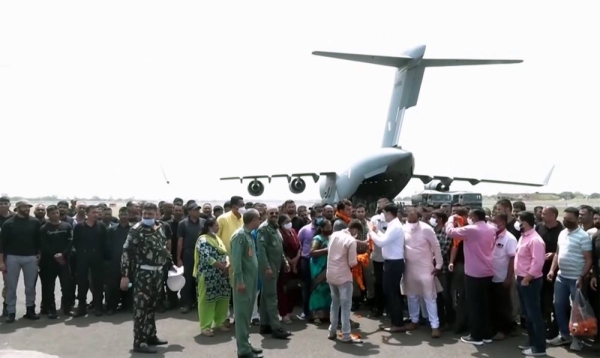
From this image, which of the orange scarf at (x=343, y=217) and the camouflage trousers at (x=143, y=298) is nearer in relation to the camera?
the camouflage trousers at (x=143, y=298)

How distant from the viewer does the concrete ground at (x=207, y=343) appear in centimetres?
614

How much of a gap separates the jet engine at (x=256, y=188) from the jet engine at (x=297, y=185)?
1604mm

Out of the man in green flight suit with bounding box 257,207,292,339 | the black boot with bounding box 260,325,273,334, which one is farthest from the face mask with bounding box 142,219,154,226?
the black boot with bounding box 260,325,273,334

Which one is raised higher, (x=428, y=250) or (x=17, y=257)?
(x=428, y=250)

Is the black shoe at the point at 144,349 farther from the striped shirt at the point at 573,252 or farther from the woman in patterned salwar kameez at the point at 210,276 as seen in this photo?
the striped shirt at the point at 573,252

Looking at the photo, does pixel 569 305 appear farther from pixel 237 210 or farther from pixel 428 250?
pixel 237 210

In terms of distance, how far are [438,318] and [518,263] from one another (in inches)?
60.9

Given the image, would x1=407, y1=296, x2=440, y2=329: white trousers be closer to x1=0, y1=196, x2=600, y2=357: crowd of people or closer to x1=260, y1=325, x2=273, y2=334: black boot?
x1=0, y1=196, x2=600, y2=357: crowd of people

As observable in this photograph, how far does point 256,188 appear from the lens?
84.4ft

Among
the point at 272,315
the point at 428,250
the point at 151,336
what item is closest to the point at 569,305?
the point at 428,250

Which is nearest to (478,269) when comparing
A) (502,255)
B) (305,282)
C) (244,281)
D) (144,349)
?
(502,255)

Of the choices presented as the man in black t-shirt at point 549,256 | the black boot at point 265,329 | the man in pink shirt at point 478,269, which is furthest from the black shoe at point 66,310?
the man in black t-shirt at point 549,256

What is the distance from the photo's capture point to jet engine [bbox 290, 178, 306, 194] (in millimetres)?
25211

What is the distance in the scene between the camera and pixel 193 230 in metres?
8.73
